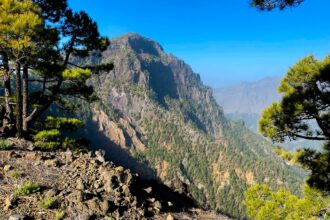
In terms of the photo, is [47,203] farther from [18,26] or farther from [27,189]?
[18,26]

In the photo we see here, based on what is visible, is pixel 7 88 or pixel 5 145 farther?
pixel 7 88

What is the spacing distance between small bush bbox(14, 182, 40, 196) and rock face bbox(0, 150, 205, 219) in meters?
0.14

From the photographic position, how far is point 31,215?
8.93m

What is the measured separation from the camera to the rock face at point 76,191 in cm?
935

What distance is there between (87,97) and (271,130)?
11.8 metres

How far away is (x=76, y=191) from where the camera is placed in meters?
10.1

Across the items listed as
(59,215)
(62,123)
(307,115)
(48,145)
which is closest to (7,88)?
(62,123)

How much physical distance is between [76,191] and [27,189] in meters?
1.46

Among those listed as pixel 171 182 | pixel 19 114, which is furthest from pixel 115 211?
pixel 19 114

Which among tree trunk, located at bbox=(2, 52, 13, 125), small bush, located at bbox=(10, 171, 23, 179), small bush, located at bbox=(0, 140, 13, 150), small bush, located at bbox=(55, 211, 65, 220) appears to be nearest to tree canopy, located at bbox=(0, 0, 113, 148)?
tree trunk, located at bbox=(2, 52, 13, 125)

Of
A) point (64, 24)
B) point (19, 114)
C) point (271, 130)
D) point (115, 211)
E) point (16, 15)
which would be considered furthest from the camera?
point (64, 24)

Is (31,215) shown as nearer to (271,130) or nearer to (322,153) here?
(271,130)

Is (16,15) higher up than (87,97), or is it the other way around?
(16,15)

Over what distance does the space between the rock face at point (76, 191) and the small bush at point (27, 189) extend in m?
0.14
